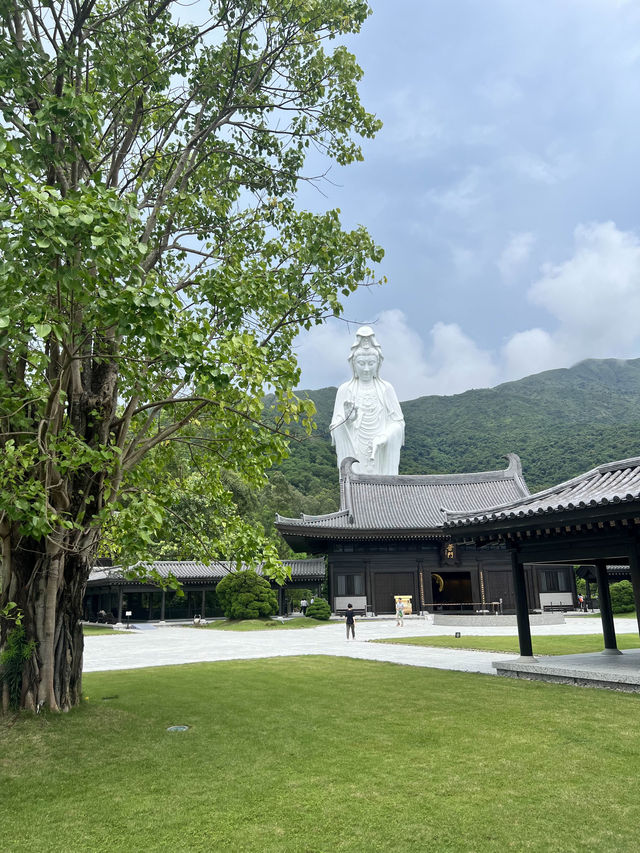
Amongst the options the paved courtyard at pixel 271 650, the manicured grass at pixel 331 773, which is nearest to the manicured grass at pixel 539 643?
the paved courtyard at pixel 271 650

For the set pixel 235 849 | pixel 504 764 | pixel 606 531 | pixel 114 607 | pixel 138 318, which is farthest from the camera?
pixel 114 607

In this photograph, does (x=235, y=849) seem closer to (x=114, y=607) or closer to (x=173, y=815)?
(x=173, y=815)

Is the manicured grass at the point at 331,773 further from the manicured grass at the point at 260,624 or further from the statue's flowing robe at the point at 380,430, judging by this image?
the statue's flowing robe at the point at 380,430

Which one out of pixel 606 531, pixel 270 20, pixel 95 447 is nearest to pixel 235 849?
pixel 95 447

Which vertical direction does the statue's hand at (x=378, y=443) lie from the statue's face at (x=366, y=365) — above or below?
below

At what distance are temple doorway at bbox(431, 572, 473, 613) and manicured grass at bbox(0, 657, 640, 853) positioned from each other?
2785cm

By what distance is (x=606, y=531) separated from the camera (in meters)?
9.15

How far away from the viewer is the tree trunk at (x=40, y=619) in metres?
7.15

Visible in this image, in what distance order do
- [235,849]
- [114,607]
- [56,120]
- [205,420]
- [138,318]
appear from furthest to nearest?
[114,607] < [205,420] < [56,120] < [138,318] < [235,849]

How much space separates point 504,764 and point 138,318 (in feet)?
16.1

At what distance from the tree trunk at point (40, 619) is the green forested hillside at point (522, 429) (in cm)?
5153

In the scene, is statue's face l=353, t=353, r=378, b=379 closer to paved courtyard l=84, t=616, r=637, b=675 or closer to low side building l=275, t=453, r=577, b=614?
low side building l=275, t=453, r=577, b=614

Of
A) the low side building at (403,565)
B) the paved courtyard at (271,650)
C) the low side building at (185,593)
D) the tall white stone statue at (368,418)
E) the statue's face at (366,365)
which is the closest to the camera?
the paved courtyard at (271,650)

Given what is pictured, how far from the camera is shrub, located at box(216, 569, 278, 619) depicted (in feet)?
98.5
